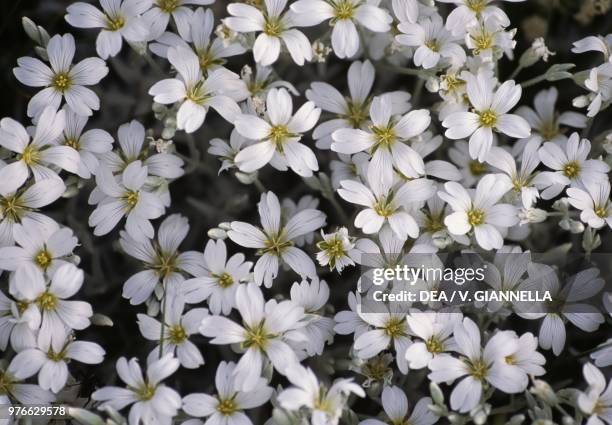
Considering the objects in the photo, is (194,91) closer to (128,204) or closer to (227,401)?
(128,204)

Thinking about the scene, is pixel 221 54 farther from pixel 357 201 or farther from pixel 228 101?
pixel 357 201

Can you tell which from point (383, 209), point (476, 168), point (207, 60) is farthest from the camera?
point (476, 168)

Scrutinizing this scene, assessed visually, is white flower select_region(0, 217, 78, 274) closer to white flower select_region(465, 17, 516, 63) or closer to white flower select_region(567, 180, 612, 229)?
white flower select_region(465, 17, 516, 63)

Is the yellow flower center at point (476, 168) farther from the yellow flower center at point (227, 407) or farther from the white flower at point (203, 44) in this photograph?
the yellow flower center at point (227, 407)

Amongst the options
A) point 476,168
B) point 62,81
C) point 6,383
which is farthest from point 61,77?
point 476,168

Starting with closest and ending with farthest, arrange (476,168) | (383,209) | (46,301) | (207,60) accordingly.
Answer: (46,301), (383,209), (207,60), (476,168)

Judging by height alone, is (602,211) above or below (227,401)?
above
